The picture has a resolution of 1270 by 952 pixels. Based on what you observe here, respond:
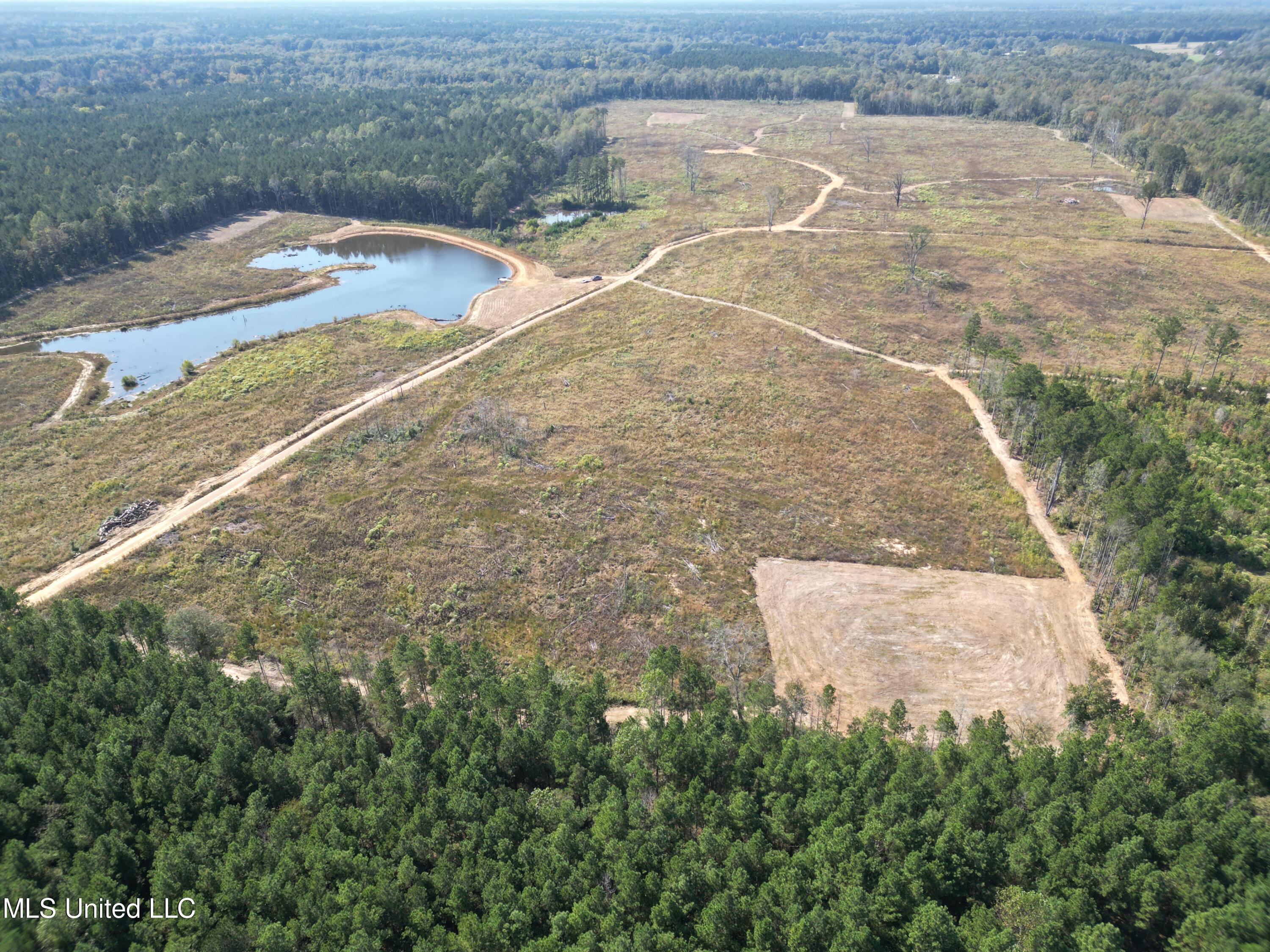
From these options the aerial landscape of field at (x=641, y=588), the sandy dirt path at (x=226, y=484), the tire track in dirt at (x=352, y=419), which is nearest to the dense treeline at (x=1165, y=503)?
the aerial landscape of field at (x=641, y=588)

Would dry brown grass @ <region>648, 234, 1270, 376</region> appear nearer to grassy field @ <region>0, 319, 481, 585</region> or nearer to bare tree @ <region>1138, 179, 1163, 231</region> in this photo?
bare tree @ <region>1138, 179, 1163, 231</region>

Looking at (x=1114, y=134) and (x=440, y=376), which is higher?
(x=1114, y=134)

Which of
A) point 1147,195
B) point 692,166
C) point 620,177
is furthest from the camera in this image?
point 692,166

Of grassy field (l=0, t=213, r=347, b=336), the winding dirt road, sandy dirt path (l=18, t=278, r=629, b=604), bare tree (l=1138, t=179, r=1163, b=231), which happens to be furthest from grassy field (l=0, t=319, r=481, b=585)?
bare tree (l=1138, t=179, r=1163, b=231)

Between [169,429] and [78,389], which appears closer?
[169,429]

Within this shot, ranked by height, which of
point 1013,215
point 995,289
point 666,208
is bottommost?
point 995,289

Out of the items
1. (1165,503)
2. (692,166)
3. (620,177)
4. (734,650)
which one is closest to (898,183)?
(692,166)

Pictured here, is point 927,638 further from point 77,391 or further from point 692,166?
point 692,166
